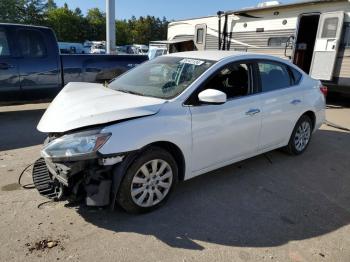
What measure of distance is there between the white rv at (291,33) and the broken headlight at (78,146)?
8.28 m

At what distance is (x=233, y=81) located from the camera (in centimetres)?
432

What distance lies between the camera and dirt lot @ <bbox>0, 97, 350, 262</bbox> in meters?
2.96

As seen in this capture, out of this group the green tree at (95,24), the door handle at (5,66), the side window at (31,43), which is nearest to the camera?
the door handle at (5,66)

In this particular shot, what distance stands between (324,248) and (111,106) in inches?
93.6

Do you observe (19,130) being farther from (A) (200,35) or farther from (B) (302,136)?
(A) (200,35)

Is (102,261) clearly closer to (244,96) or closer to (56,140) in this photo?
(56,140)

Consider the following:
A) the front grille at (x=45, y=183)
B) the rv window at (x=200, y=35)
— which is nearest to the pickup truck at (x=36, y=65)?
the front grille at (x=45, y=183)

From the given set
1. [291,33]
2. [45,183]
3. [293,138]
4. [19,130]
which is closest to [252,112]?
Answer: [293,138]

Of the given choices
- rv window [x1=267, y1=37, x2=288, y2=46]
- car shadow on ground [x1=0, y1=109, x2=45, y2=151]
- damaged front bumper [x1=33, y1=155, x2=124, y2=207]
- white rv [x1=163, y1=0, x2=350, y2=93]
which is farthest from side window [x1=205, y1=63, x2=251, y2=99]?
rv window [x1=267, y1=37, x2=288, y2=46]

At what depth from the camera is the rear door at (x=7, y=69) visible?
6.84 metres

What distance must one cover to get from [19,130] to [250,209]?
4642mm

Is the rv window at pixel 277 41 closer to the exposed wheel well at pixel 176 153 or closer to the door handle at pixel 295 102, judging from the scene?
the door handle at pixel 295 102

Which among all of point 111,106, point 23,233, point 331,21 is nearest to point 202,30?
point 331,21

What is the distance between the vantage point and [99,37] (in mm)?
84312
